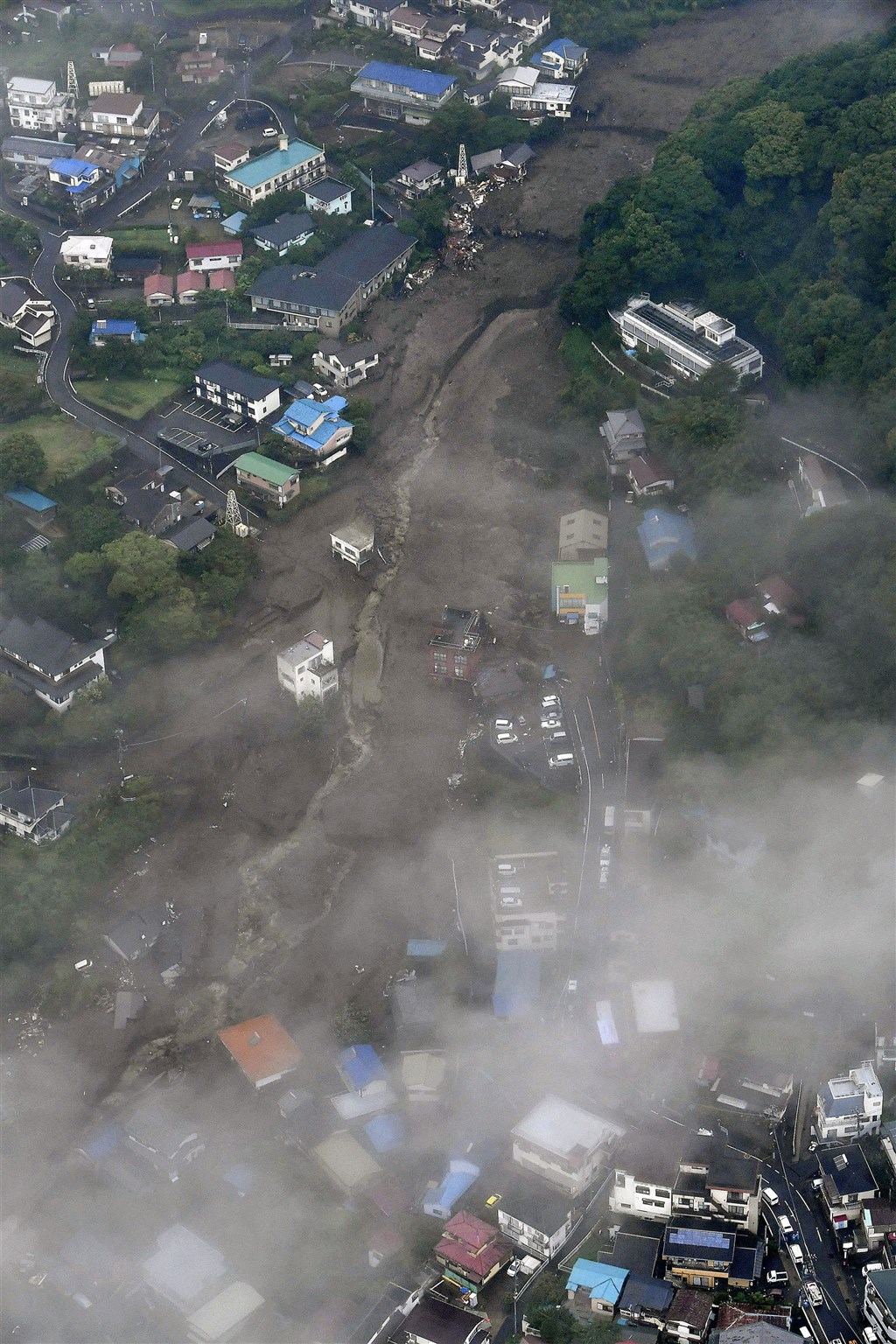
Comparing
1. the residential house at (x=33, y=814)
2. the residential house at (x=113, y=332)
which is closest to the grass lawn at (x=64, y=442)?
the residential house at (x=113, y=332)

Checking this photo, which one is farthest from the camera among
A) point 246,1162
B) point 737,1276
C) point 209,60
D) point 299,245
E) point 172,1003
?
point 209,60

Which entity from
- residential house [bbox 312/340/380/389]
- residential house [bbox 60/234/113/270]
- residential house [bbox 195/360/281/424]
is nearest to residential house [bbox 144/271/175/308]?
residential house [bbox 60/234/113/270]

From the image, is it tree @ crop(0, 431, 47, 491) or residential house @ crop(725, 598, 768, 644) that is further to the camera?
tree @ crop(0, 431, 47, 491)

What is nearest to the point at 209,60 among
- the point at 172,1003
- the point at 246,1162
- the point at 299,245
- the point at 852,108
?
the point at 299,245

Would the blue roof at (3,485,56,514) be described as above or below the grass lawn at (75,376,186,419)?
below

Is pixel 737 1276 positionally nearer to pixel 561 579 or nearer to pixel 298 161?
pixel 561 579

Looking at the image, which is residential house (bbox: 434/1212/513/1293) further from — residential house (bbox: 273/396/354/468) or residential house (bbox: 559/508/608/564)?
residential house (bbox: 273/396/354/468)

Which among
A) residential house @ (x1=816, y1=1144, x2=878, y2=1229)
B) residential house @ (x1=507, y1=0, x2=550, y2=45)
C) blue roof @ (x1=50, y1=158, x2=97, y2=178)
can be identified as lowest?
residential house @ (x1=816, y1=1144, x2=878, y2=1229)
